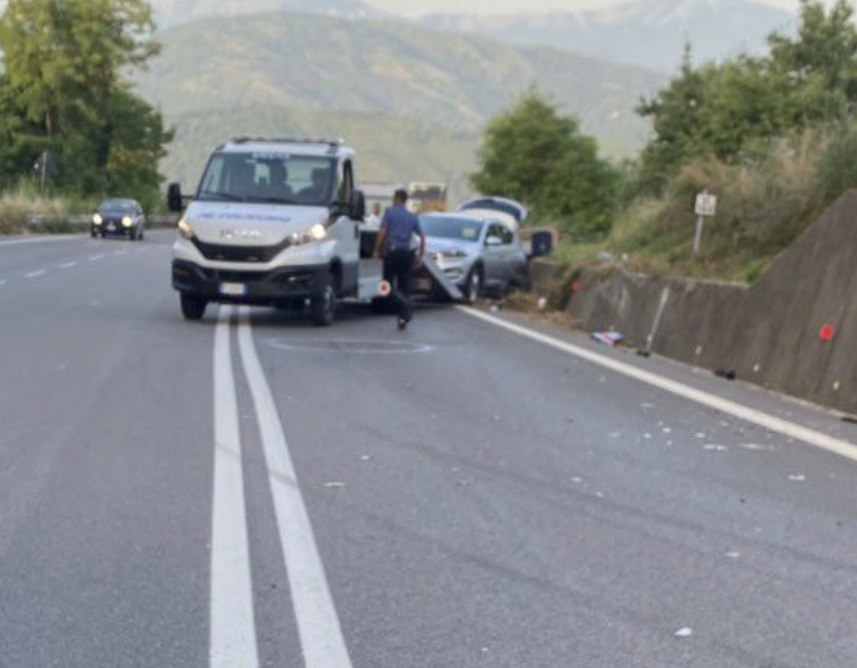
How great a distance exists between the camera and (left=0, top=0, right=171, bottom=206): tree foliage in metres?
90.2

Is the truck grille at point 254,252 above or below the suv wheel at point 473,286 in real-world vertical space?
above

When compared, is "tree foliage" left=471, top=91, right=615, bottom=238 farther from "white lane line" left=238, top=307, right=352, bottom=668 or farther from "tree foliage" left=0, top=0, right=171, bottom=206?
"white lane line" left=238, top=307, right=352, bottom=668

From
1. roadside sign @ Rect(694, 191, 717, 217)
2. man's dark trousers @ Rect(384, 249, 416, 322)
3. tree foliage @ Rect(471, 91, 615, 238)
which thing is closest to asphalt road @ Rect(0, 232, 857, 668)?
man's dark trousers @ Rect(384, 249, 416, 322)

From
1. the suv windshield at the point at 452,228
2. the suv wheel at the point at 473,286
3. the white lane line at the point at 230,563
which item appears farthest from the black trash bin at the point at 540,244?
the white lane line at the point at 230,563

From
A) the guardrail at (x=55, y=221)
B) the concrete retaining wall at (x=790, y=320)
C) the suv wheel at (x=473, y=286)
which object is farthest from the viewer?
the guardrail at (x=55, y=221)

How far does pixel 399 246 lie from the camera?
20.4 meters

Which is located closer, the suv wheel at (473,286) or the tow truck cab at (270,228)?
the tow truck cab at (270,228)

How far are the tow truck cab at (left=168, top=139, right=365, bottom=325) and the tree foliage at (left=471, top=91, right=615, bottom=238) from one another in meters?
59.3

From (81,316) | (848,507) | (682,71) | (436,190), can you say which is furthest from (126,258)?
(436,190)

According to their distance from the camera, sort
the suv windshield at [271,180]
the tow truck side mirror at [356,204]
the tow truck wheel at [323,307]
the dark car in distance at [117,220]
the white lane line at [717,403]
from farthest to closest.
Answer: the dark car in distance at [117,220] → the tow truck side mirror at [356,204] → the suv windshield at [271,180] → the tow truck wheel at [323,307] → the white lane line at [717,403]

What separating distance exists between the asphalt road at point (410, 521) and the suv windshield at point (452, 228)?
42.9 feet

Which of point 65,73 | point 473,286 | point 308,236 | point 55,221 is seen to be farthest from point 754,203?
point 65,73

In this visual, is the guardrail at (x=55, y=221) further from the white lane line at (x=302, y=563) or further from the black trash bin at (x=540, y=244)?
the white lane line at (x=302, y=563)

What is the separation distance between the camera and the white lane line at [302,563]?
5.51 metres
